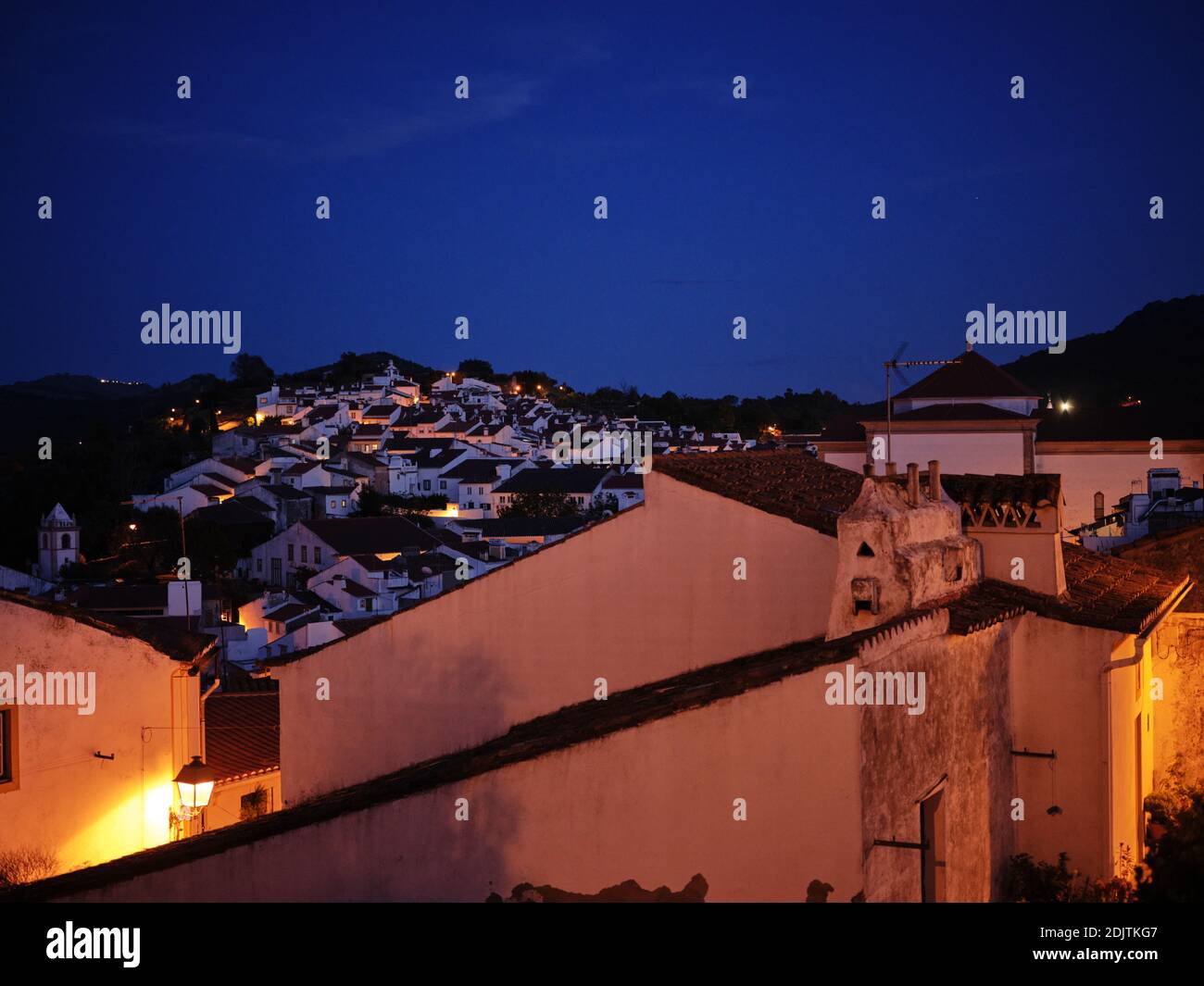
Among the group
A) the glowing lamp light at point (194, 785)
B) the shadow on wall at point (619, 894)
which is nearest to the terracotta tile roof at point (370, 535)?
the glowing lamp light at point (194, 785)

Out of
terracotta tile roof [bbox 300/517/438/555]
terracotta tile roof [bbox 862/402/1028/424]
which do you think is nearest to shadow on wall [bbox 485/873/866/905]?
terracotta tile roof [bbox 862/402/1028/424]

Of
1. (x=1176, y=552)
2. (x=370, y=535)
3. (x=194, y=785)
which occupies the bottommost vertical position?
(x=194, y=785)

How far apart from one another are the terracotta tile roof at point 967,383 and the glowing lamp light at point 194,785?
2149cm

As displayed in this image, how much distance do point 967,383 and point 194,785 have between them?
22544 mm

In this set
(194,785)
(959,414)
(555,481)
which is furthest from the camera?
(555,481)

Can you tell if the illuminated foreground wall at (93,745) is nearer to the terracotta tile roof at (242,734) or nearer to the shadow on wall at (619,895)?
the terracotta tile roof at (242,734)

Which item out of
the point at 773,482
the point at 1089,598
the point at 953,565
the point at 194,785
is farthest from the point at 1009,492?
the point at 194,785

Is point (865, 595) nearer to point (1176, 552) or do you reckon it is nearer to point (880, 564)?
point (880, 564)

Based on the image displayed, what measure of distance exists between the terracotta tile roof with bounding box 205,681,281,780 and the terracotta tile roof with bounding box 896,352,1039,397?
17.7m

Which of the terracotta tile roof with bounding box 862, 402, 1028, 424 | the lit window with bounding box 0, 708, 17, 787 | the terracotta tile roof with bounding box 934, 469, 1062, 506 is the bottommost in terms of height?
the lit window with bounding box 0, 708, 17, 787

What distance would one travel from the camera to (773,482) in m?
9.77

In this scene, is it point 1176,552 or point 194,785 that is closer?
point 194,785

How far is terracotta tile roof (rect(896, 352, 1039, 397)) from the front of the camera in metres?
27.3

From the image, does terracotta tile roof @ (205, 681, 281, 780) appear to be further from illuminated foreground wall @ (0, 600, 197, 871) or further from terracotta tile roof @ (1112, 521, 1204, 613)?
terracotta tile roof @ (1112, 521, 1204, 613)
